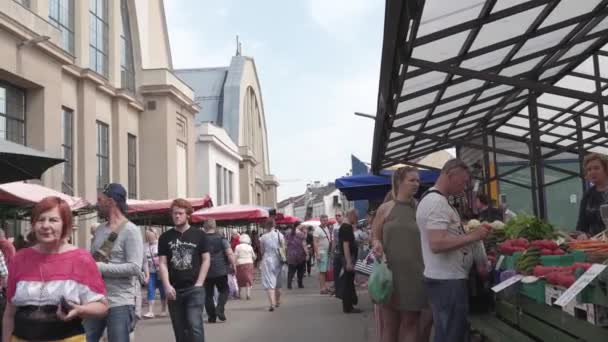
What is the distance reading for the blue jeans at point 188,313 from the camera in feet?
21.9

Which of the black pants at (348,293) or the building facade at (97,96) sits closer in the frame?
the black pants at (348,293)

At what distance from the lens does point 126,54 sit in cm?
3303

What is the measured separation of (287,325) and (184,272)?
5.32 m

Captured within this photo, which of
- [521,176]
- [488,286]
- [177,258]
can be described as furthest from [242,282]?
[488,286]

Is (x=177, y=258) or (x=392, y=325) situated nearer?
(x=392, y=325)

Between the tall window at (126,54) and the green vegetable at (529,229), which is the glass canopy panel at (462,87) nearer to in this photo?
the green vegetable at (529,229)

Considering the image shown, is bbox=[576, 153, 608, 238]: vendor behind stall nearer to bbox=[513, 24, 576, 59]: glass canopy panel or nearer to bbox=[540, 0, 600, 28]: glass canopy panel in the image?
bbox=[540, 0, 600, 28]: glass canopy panel

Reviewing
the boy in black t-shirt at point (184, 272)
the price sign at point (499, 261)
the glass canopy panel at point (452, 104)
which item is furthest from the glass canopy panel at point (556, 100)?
the boy in black t-shirt at point (184, 272)

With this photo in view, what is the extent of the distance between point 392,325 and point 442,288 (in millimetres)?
1229

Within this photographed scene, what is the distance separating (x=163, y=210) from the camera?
56.6ft

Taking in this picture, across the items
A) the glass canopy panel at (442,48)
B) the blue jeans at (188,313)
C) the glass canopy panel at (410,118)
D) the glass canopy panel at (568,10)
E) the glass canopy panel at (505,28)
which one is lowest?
the blue jeans at (188,313)

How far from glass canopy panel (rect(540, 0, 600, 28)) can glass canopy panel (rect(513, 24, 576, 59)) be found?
0.41 meters

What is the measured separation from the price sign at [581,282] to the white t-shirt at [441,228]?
1456mm

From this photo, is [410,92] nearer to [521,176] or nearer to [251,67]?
[521,176]
